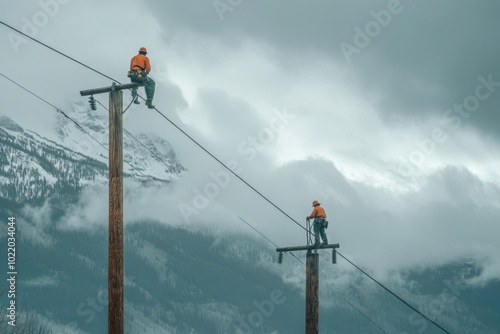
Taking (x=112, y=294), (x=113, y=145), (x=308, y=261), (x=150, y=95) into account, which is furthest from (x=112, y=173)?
(x=308, y=261)

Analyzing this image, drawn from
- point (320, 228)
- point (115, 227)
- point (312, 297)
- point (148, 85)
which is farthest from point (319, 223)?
point (115, 227)

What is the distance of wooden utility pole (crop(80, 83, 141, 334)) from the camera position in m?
13.6

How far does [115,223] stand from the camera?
545 inches

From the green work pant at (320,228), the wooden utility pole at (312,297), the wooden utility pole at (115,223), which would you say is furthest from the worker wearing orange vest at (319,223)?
the wooden utility pole at (115,223)

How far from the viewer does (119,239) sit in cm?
1387

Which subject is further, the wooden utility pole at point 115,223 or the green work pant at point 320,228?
the green work pant at point 320,228

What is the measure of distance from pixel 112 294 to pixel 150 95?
208 inches

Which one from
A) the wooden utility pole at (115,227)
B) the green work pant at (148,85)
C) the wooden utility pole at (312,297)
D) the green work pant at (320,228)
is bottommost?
the wooden utility pole at (115,227)

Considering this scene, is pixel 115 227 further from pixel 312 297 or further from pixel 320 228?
pixel 320 228

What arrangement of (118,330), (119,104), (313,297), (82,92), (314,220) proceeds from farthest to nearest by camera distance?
(314,220), (313,297), (82,92), (119,104), (118,330)

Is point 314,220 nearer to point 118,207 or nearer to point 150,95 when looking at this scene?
point 150,95

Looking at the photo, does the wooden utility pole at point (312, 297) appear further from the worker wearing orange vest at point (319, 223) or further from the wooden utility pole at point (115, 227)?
the wooden utility pole at point (115, 227)

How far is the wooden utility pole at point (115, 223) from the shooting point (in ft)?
44.8

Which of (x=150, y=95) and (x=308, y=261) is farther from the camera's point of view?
(x=308, y=261)
